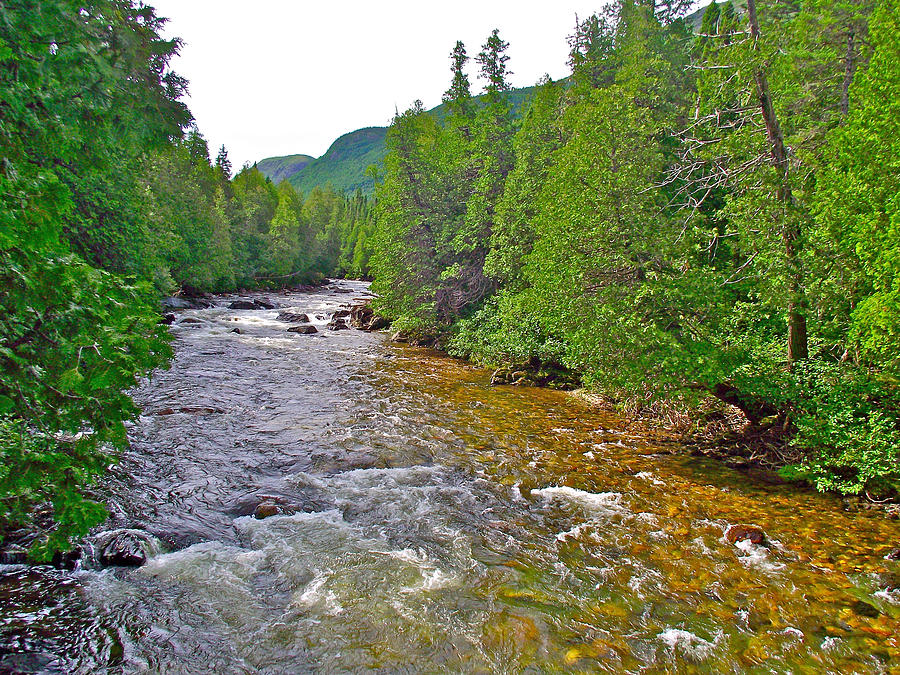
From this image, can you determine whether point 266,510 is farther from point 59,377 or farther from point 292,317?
point 292,317

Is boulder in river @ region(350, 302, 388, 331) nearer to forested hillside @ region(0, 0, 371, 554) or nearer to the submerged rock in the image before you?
the submerged rock

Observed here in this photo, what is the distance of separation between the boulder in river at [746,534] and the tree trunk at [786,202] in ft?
12.6

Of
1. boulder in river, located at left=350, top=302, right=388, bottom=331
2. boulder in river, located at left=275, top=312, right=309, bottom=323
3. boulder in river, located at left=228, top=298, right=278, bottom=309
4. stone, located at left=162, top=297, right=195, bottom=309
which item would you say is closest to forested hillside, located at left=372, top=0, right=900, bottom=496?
boulder in river, located at left=350, top=302, right=388, bottom=331

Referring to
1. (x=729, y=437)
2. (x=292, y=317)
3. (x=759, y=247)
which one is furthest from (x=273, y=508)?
(x=292, y=317)

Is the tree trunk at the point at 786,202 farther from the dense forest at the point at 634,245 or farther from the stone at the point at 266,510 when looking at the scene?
the stone at the point at 266,510

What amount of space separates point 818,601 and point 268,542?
7.30m

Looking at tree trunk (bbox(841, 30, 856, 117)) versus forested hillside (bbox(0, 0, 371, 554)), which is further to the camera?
tree trunk (bbox(841, 30, 856, 117))

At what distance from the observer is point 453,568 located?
6.36 meters

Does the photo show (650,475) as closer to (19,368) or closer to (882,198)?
(882,198)

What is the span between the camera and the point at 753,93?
364 inches

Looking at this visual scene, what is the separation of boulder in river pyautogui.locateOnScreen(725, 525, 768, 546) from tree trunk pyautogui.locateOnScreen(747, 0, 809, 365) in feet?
12.6

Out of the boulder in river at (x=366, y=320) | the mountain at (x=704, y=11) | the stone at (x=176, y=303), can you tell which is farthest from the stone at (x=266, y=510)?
the stone at (x=176, y=303)

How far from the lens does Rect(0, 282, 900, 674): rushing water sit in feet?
15.7

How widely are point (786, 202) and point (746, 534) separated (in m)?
6.29
